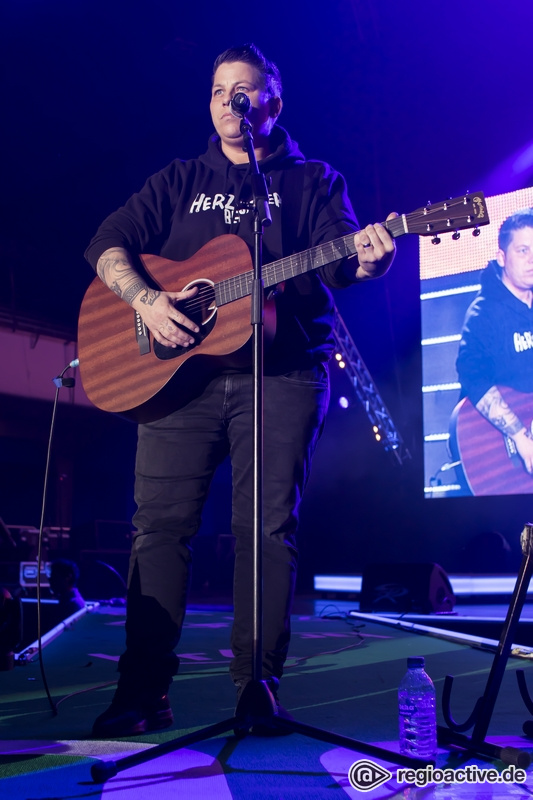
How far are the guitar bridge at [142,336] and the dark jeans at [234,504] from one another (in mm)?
235

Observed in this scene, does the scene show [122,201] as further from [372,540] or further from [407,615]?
[407,615]

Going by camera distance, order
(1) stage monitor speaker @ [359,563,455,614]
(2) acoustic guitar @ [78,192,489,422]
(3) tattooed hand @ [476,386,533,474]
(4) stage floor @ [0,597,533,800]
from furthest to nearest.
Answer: (3) tattooed hand @ [476,386,533,474]
(1) stage monitor speaker @ [359,563,455,614]
(2) acoustic guitar @ [78,192,489,422]
(4) stage floor @ [0,597,533,800]

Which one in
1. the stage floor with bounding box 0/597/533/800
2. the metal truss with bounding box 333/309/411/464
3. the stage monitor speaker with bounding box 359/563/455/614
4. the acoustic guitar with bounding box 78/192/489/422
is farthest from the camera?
the metal truss with bounding box 333/309/411/464

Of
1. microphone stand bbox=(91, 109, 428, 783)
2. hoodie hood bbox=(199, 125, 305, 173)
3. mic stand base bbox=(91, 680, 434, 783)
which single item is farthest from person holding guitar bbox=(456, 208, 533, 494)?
mic stand base bbox=(91, 680, 434, 783)

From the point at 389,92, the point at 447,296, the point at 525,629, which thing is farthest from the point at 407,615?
the point at 389,92

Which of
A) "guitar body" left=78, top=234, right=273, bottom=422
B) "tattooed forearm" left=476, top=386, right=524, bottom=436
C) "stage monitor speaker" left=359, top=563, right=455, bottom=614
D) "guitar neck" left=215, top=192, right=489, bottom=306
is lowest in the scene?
"stage monitor speaker" left=359, top=563, right=455, bottom=614

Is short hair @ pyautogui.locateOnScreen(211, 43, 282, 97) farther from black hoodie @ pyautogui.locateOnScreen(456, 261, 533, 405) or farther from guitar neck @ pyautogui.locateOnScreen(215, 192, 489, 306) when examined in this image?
black hoodie @ pyautogui.locateOnScreen(456, 261, 533, 405)

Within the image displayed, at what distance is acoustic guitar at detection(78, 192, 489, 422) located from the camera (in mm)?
1934

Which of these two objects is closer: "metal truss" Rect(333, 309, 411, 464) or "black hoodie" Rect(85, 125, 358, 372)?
"black hoodie" Rect(85, 125, 358, 372)

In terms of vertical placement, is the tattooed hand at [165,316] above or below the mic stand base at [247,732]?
above

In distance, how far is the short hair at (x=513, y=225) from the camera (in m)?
7.34

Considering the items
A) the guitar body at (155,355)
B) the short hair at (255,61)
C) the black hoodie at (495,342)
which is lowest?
the guitar body at (155,355)

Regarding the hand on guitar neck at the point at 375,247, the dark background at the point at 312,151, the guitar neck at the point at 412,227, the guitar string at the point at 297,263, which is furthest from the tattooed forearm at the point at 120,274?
the dark background at the point at 312,151

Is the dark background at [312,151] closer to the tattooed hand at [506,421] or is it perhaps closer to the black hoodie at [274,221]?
the tattooed hand at [506,421]
